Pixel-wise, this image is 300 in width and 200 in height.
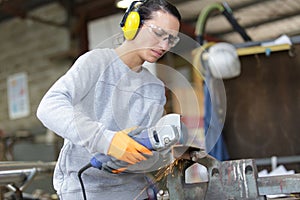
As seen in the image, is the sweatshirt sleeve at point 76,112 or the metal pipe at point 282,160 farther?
the metal pipe at point 282,160

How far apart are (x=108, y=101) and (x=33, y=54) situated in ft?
16.4

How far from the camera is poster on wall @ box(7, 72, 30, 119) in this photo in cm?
573

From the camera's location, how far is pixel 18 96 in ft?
19.0

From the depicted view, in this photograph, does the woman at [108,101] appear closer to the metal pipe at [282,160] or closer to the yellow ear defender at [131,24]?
the yellow ear defender at [131,24]

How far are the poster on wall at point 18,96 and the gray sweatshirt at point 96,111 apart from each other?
4.76 meters

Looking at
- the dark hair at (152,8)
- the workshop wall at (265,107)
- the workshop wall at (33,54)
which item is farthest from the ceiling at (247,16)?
the dark hair at (152,8)

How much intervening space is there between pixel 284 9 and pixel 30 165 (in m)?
2.94

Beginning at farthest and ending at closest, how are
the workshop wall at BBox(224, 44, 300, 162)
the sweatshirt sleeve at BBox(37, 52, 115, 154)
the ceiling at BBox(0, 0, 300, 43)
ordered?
the ceiling at BBox(0, 0, 300, 43) < the workshop wall at BBox(224, 44, 300, 162) < the sweatshirt sleeve at BBox(37, 52, 115, 154)

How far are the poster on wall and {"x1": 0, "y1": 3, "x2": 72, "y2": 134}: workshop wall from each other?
0.16 feet

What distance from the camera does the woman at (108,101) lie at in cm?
96

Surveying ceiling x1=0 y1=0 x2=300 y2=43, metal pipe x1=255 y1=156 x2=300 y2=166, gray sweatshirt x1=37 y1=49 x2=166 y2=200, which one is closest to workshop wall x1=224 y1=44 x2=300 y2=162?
metal pipe x1=255 y1=156 x2=300 y2=166

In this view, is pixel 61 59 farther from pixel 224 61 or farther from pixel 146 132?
pixel 146 132

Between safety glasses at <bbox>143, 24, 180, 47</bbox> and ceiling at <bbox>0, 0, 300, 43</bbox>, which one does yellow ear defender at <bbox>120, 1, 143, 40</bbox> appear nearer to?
safety glasses at <bbox>143, 24, 180, 47</bbox>

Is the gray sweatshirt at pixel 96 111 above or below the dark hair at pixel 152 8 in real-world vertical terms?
below
